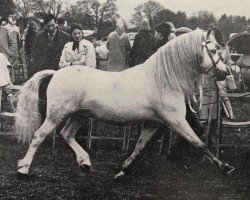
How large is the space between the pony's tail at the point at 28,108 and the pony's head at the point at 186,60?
1.79 m

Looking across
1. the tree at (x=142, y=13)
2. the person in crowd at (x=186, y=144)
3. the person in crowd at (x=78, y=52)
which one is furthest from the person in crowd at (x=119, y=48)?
the person in crowd at (x=186, y=144)

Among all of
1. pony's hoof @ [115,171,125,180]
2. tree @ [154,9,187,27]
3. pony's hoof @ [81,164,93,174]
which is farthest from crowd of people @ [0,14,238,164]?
tree @ [154,9,187,27]

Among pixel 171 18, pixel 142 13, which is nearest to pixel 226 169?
pixel 142 13

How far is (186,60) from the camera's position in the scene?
6.71 metres

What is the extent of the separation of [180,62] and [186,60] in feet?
0.29

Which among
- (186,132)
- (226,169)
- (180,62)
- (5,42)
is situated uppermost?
(180,62)

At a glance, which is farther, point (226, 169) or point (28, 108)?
point (28, 108)

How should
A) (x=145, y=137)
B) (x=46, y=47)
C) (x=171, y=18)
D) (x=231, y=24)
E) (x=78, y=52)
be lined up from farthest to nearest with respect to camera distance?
(x=171, y=18)
(x=231, y=24)
(x=46, y=47)
(x=78, y=52)
(x=145, y=137)

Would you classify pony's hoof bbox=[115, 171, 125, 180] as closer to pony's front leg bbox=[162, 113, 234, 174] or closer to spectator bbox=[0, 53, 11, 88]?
pony's front leg bbox=[162, 113, 234, 174]

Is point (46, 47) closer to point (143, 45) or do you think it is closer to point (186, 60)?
point (143, 45)

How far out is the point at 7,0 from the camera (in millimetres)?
37625

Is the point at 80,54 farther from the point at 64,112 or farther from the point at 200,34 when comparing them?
the point at 200,34

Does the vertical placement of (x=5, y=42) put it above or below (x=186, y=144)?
above

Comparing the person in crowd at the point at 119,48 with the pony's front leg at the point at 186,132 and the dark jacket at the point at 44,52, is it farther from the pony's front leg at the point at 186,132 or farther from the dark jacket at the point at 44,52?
the pony's front leg at the point at 186,132
